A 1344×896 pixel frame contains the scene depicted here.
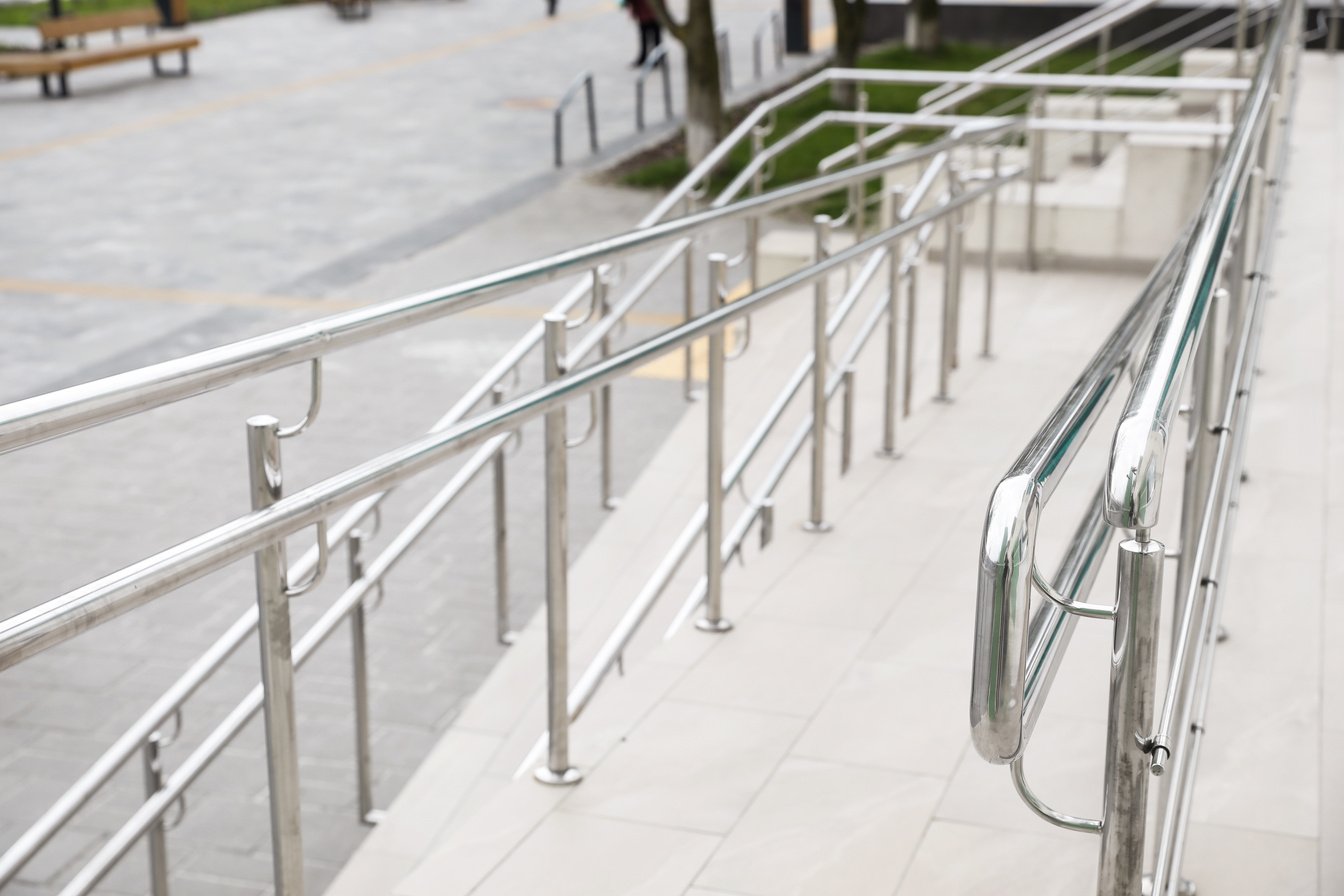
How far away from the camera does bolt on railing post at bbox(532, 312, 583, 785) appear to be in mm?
2932

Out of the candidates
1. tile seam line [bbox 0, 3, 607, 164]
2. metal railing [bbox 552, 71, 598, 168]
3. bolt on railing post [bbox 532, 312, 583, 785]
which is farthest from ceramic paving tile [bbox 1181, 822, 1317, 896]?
tile seam line [bbox 0, 3, 607, 164]

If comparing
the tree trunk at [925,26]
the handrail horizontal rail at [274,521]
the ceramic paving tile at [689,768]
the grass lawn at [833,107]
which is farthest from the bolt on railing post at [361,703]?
the tree trunk at [925,26]

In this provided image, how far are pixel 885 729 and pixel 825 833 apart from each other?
1.45 ft

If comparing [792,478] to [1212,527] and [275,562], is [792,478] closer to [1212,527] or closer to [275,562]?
[1212,527]

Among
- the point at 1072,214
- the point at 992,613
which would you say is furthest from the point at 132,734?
the point at 1072,214

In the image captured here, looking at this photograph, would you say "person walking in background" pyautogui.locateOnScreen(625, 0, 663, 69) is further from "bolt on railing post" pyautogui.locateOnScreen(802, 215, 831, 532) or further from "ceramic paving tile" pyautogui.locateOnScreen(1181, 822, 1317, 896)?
"ceramic paving tile" pyautogui.locateOnScreen(1181, 822, 1317, 896)

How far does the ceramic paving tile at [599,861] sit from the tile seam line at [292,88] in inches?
573

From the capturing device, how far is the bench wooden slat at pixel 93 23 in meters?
20.7

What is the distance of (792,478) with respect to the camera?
570 centimetres

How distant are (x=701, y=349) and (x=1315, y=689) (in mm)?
5913

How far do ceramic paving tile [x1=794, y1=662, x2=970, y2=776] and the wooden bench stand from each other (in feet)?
60.5

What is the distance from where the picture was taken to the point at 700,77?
47.5 ft

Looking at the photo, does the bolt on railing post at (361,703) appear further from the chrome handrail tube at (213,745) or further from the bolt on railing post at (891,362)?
the bolt on railing post at (891,362)

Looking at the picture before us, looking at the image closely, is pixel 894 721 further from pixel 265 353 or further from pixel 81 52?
pixel 81 52
